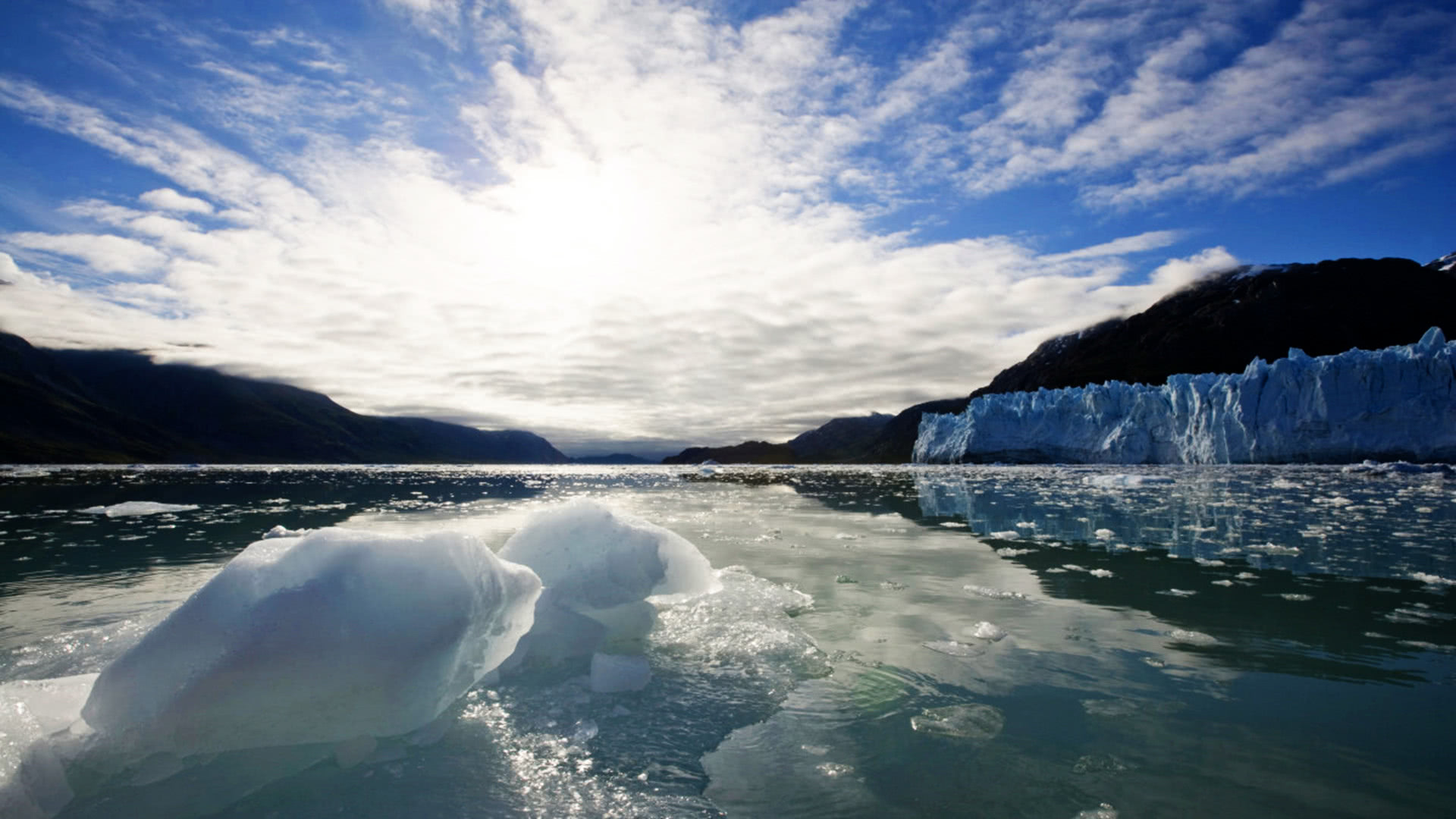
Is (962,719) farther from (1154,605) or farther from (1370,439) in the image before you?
(1370,439)

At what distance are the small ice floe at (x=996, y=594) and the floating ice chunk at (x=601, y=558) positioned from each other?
4055 mm

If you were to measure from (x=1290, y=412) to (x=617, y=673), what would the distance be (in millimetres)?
67710

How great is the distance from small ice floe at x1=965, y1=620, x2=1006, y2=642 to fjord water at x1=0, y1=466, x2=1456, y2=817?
49 mm

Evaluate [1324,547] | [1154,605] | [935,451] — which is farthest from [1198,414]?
[1154,605]

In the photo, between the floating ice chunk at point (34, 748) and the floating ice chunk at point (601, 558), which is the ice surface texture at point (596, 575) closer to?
the floating ice chunk at point (601, 558)

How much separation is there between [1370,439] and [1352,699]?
220 ft

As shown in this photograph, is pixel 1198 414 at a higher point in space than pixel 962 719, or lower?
higher

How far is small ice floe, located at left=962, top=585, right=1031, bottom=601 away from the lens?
9.06m

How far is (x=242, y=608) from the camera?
4.56 m

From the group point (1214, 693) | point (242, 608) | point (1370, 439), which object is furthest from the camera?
point (1370, 439)

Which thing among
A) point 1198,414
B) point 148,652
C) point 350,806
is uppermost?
point 1198,414

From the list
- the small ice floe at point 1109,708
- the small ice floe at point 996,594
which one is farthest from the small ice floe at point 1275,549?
the small ice floe at point 1109,708

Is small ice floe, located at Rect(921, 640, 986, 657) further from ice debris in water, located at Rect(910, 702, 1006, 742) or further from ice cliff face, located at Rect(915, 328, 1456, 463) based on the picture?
ice cliff face, located at Rect(915, 328, 1456, 463)

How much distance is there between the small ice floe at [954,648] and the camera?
21.5 feet
